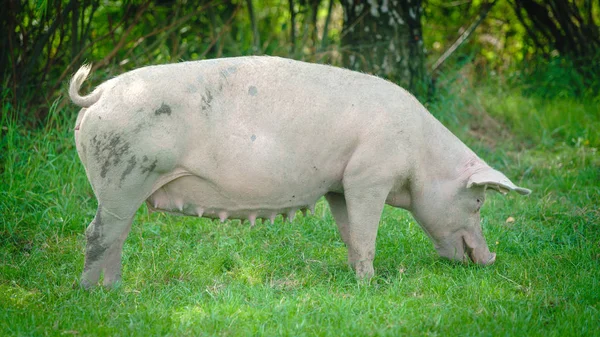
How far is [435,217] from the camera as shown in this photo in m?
4.95

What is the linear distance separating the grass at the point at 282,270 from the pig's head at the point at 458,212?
0.40ft

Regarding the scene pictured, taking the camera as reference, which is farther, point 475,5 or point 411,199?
point 475,5

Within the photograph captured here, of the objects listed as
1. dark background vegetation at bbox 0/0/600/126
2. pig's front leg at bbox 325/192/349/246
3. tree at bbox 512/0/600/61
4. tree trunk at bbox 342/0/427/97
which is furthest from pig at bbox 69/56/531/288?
tree at bbox 512/0/600/61

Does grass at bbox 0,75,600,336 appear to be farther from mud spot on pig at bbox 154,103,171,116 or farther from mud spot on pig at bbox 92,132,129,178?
mud spot on pig at bbox 154,103,171,116

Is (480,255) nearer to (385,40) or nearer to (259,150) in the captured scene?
(259,150)

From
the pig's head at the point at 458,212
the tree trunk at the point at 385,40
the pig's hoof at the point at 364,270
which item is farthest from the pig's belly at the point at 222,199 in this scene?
the tree trunk at the point at 385,40

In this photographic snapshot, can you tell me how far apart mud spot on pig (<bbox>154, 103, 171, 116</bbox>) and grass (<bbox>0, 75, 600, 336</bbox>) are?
3.70 feet

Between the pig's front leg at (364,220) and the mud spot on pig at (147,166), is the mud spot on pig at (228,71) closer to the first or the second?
the mud spot on pig at (147,166)

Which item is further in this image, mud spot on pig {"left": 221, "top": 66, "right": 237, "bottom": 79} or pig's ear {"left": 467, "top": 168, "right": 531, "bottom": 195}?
pig's ear {"left": 467, "top": 168, "right": 531, "bottom": 195}

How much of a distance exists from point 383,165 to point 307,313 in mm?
1062

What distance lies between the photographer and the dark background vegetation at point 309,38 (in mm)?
7109

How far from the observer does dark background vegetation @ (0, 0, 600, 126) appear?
23.3 ft

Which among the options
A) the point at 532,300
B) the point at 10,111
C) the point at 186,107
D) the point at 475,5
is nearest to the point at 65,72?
the point at 10,111

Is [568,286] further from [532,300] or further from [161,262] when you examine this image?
[161,262]
